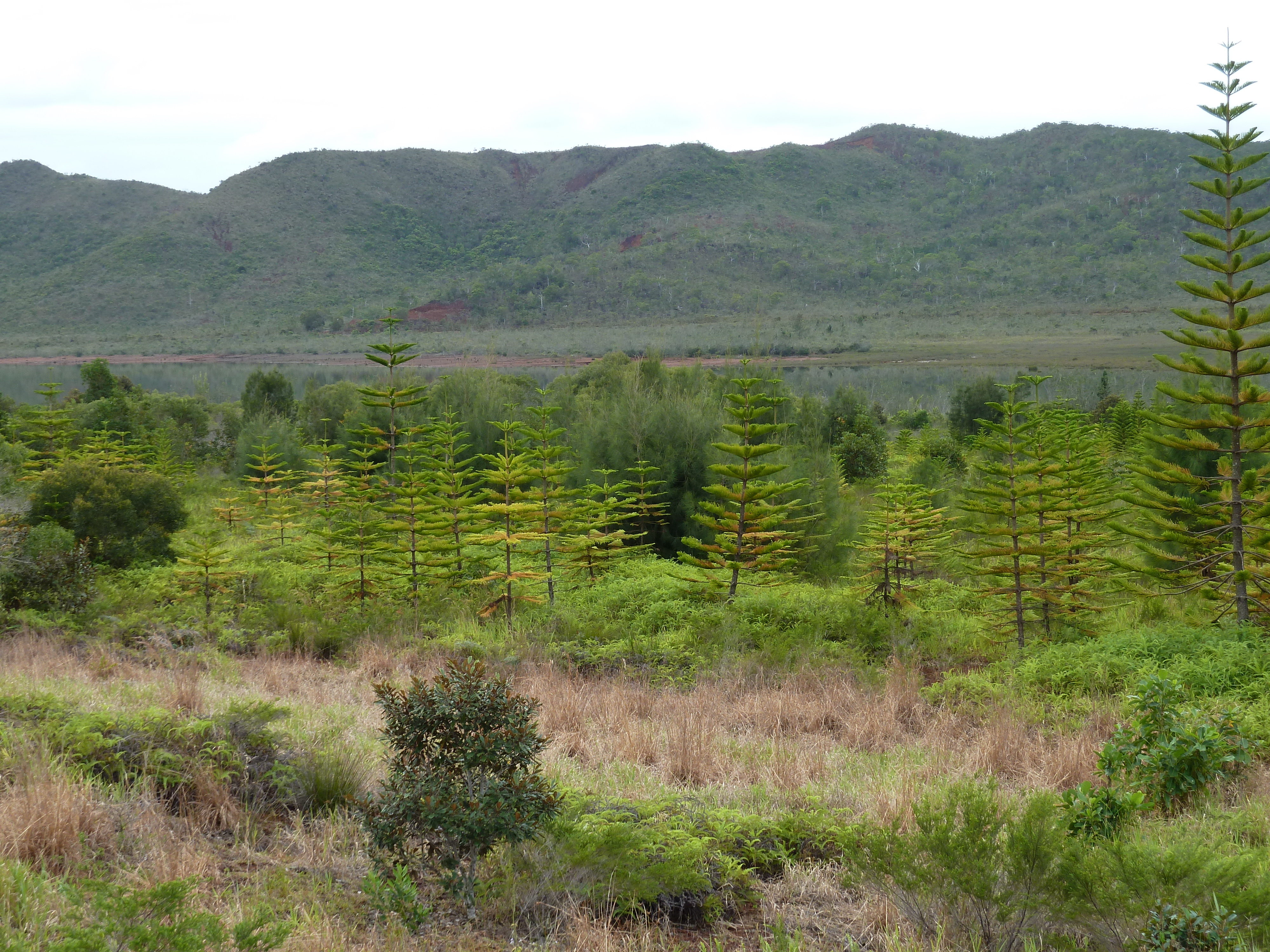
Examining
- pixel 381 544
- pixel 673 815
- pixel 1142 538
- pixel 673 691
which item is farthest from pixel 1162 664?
pixel 381 544

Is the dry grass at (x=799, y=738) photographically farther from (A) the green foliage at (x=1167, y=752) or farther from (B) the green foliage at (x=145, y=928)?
(B) the green foliage at (x=145, y=928)

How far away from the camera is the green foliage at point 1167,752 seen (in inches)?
192

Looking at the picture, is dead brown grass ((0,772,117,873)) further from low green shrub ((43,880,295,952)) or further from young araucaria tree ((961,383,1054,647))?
young araucaria tree ((961,383,1054,647))

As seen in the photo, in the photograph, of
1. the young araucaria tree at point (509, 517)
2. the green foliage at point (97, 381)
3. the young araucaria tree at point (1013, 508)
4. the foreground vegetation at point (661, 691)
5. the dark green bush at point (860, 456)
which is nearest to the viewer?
the foreground vegetation at point (661, 691)

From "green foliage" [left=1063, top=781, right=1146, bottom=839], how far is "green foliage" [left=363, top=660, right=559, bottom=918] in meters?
2.39

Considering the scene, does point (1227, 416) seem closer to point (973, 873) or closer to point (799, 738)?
point (799, 738)

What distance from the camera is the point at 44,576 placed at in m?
11.7

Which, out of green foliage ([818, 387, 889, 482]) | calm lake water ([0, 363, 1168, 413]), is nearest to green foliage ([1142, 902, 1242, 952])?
green foliage ([818, 387, 889, 482])

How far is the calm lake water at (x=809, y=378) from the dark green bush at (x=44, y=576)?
23368mm

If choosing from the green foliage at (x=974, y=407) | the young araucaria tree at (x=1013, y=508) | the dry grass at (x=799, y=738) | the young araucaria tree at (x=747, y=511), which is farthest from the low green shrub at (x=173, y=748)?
the green foliage at (x=974, y=407)

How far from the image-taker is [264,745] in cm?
504

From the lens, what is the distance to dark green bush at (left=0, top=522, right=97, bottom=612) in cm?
1145

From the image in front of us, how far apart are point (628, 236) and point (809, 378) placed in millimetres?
66797

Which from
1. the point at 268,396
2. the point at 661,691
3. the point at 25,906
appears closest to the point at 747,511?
the point at 661,691
